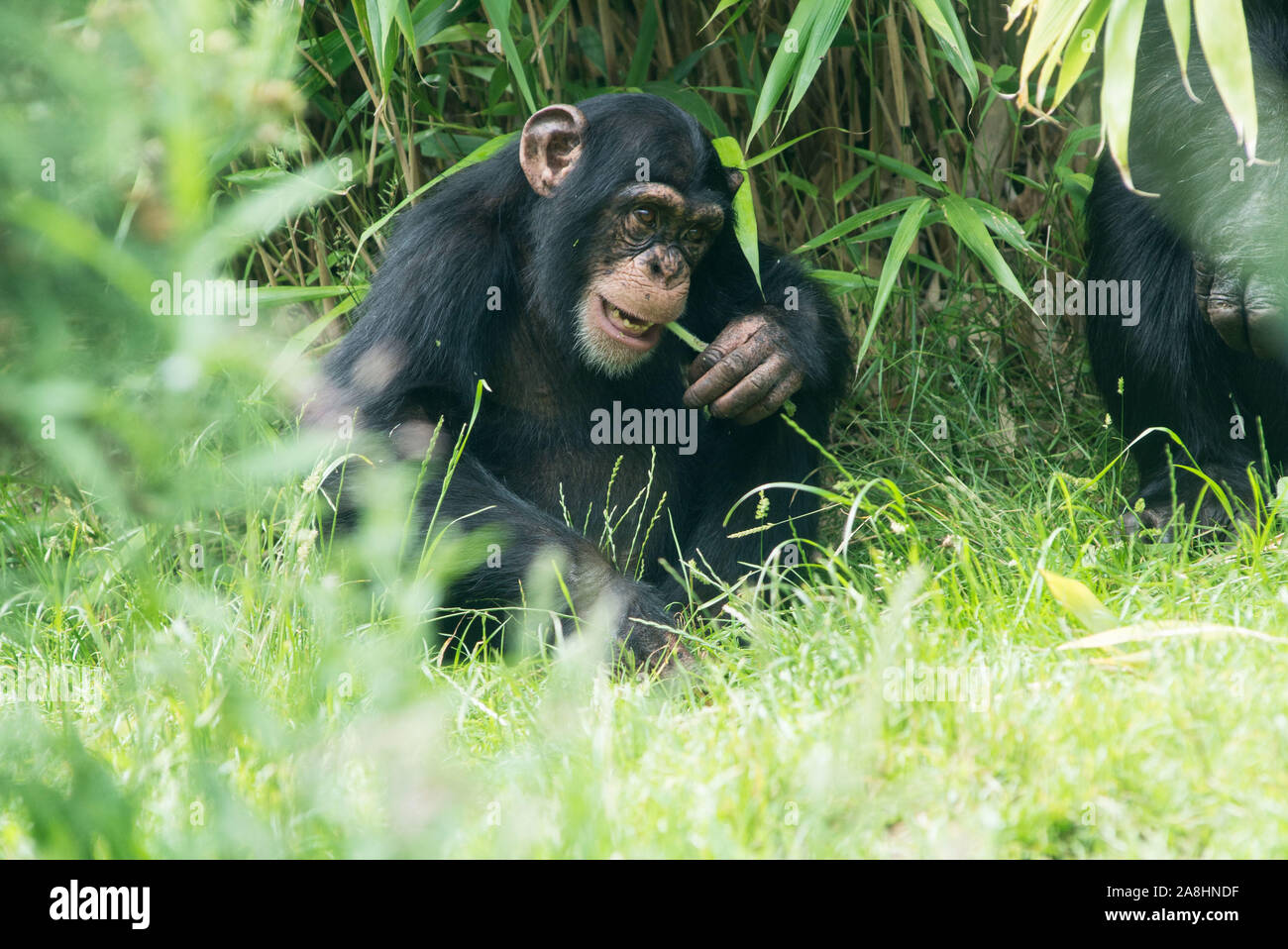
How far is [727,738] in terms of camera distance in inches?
95.9

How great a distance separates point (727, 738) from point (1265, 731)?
2.81 feet

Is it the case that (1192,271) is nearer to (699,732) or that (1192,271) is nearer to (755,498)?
(755,498)

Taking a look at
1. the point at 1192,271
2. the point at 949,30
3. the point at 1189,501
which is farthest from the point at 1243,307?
the point at 949,30

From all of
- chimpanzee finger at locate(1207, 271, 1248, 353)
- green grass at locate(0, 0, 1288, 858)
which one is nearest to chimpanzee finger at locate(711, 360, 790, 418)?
green grass at locate(0, 0, 1288, 858)

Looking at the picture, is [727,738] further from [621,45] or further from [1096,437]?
[621,45]

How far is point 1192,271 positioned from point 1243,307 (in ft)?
0.83

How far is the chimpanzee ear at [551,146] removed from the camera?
4.05 m

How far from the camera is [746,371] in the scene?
12.9ft

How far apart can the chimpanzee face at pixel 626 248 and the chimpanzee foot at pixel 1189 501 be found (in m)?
1.44

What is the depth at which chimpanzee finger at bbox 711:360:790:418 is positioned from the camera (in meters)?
3.92

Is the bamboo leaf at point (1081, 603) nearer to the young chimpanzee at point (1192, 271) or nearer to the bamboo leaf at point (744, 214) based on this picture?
the young chimpanzee at point (1192, 271)

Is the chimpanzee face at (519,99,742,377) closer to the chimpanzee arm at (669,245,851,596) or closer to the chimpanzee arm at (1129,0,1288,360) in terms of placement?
the chimpanzee arm at (669,245,851,596)

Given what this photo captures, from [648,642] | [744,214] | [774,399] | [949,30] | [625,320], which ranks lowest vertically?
[648,642]

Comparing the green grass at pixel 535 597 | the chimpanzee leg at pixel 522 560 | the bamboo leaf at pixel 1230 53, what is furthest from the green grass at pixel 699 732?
the bamboo leaf at pixel 1230 53
